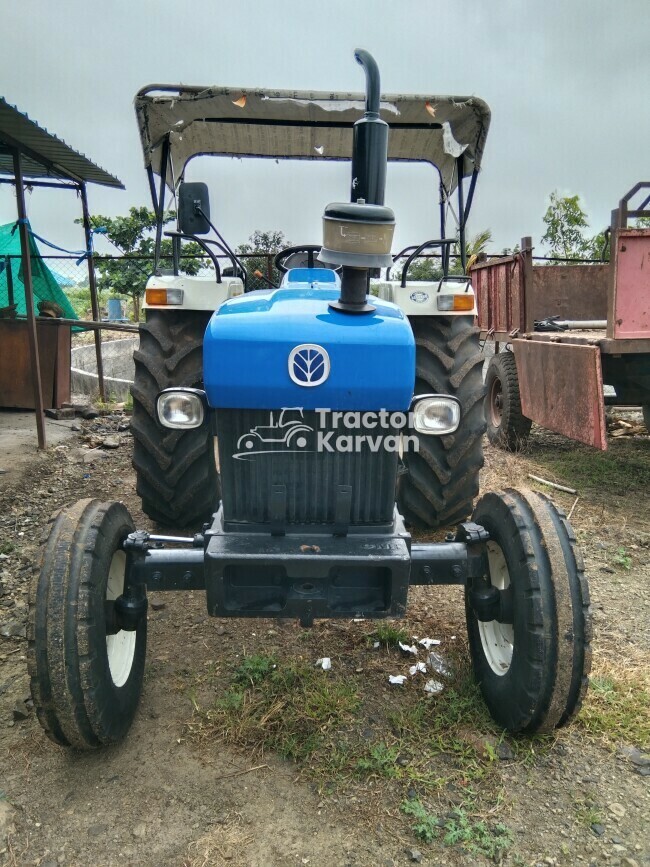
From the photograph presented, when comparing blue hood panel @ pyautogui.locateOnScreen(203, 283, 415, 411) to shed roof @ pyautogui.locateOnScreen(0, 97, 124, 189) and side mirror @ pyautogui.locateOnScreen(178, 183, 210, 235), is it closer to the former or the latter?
side mirror @ pyautogui.locateOnScreen(178, 183, 210, 235)

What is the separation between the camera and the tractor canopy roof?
3.54m

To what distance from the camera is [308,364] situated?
1.97 m

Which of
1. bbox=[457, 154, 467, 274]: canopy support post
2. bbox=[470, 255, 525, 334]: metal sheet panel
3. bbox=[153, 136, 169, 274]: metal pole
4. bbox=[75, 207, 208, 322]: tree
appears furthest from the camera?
bbox=[75, 207, 208, 322]: tree

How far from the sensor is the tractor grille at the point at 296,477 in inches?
84.0

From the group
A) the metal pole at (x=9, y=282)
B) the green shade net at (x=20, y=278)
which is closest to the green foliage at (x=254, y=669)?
the green shade net at (x=20, y=278)

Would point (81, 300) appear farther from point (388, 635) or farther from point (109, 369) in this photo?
point (388, 635)

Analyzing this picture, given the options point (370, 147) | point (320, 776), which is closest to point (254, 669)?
point (320, 776)

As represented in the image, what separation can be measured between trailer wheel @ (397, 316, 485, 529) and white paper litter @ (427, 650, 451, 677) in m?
0.78

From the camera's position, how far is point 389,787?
6.61 feet

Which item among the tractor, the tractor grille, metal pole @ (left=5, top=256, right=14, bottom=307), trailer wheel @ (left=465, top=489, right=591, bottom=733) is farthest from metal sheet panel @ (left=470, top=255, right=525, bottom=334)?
metal pole @ (left=5, top=256, right=14, bottom=307)

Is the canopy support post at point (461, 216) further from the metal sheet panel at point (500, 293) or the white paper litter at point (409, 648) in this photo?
the white paper litter at point (409, 648)

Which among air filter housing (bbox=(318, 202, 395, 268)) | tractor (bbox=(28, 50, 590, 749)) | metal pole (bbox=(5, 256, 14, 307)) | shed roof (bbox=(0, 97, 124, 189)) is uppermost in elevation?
shed roof (bbox=(0, 97, 124, 189))

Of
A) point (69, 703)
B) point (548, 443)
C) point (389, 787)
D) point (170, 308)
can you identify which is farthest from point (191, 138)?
point (548, 443)

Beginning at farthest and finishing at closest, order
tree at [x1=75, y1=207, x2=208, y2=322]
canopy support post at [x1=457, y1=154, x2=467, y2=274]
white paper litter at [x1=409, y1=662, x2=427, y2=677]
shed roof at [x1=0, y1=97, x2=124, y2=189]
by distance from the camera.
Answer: tree at [x1=75, y1=207, x2=208, y2=322]
shed roof at [x1=0, y1=97, x2=124, y2=189]
canopy support post at [x1=457, y1=154, x2=467, y2=274]
white paper litter at [x1=409, y1=662, x2=427, y2=677]
